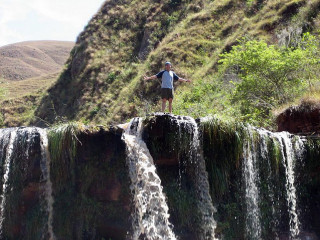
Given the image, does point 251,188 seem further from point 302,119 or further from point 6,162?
point 6,162

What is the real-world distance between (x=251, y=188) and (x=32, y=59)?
7795 cm

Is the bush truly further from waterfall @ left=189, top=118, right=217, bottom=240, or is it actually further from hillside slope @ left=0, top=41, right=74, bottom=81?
hillside slope @ left=0, top=41, right=74, bottom=81

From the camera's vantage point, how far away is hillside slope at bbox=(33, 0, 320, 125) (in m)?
22.2

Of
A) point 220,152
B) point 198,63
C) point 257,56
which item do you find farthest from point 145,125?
point 198,63

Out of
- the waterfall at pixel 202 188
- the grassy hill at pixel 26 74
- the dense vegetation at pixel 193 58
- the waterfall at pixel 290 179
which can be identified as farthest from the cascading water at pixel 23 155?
the grassy hill at pixel 26 74

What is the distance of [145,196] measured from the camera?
28.4 ft

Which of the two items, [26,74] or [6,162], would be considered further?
[26,74]

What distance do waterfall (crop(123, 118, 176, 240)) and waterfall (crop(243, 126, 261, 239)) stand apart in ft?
6.19

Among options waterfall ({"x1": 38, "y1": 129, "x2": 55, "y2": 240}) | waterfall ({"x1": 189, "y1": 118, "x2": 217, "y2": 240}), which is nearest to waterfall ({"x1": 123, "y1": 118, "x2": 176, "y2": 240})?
waterfall ({"x1": 189, "y1": 118, "x2": 217, "y2": 240})

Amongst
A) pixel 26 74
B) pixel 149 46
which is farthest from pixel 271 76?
pixel 26 74

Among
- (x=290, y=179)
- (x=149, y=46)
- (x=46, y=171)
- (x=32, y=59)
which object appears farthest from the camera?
(x=32, y=59)

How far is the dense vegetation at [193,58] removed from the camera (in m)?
14.1

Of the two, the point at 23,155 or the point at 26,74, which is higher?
the point at 26,74

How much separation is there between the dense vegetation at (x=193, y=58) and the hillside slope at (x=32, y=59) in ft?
104
